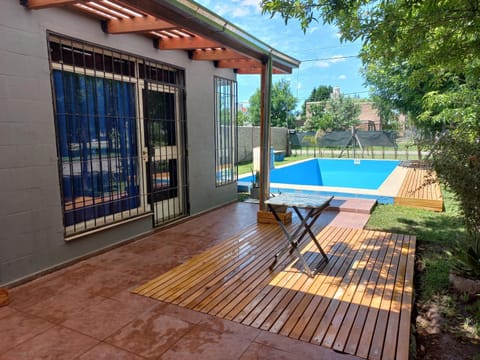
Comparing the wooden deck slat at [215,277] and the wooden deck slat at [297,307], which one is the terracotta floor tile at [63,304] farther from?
the wooden deck slat at [297,307]

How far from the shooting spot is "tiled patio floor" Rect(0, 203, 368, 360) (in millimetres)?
1992

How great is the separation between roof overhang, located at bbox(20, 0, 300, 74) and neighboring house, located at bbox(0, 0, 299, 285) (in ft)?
0.04

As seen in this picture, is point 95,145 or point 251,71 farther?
point 251,71

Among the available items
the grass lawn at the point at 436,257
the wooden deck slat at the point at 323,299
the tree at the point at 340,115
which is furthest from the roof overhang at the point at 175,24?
the tree at the point at 340,115

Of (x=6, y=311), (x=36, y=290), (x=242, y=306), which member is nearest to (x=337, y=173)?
(x=242, y=306)

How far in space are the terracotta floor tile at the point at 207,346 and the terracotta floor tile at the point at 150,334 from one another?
58 mm

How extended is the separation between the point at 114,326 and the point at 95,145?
2116 mm

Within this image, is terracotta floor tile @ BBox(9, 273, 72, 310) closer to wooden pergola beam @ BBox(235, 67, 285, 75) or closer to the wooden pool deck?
wooden pergola beam @ BBox(235, 67, 285, 75)

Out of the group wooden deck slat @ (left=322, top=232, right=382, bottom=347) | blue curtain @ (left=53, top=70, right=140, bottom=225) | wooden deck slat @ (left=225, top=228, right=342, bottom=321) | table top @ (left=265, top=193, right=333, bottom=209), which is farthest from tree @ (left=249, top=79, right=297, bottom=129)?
wooden deck slat @ (left=225, top=228, right=342, bottom=321)

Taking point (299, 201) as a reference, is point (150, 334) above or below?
below

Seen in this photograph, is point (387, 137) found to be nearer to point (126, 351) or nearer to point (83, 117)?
point (83, 117)

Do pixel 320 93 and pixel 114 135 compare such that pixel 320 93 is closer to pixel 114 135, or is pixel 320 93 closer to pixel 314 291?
pixel 114 135

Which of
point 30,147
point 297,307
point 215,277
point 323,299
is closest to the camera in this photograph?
point 297,307

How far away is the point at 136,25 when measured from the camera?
3.41 meters
